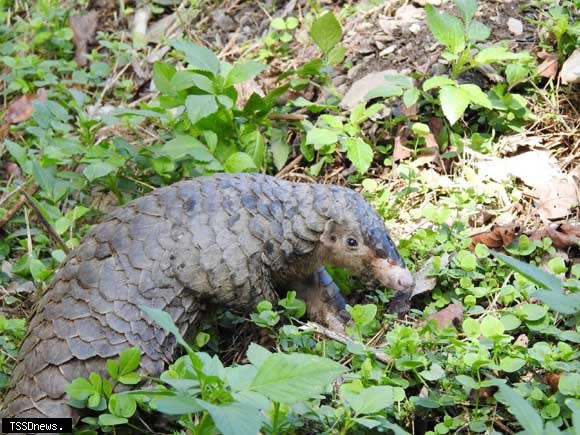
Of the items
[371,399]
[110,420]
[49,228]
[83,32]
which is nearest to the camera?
[371,399]

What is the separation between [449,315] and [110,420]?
1.27 m

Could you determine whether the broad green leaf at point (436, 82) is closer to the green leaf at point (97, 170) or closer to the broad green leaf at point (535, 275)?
the green leaf at point (97, 170)

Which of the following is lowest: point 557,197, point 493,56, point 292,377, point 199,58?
point 557,197

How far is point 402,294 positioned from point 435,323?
35cm

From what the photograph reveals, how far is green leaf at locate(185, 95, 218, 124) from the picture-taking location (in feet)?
12.0

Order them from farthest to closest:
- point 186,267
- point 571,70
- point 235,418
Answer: point 571,70, point 186,267, point 235,418

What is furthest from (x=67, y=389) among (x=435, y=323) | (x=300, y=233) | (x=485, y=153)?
(x=485, y=153)

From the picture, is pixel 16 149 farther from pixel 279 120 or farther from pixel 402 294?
pixel 402 294

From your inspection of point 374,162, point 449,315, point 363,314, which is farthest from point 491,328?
point 374,162

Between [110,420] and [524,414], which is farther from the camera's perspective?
[110,420]

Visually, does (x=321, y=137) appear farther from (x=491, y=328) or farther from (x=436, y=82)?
(x=491, y=328)

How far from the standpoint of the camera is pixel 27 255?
3.74m

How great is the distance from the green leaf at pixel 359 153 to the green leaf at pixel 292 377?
1548mm

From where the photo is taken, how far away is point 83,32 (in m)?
5.38
